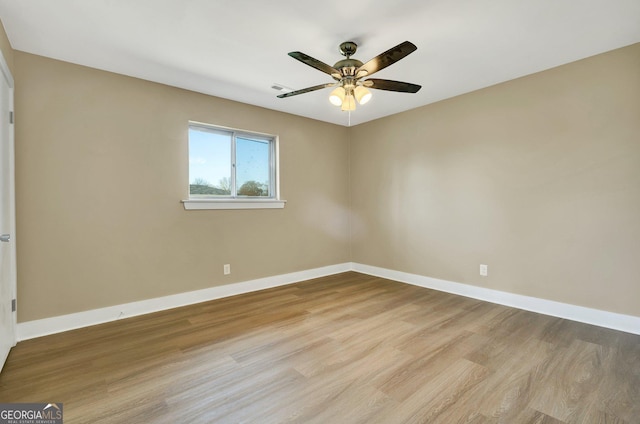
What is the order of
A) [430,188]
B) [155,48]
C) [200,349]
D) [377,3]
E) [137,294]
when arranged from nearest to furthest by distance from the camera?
1. [377,3]
2. [200,349]
3. [155,48]
4. [137,294]
5. [430,188]

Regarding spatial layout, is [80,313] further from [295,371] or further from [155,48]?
[155,48]

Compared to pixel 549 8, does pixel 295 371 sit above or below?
below

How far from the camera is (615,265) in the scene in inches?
101

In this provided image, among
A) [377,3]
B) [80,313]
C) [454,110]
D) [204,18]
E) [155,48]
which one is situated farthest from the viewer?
[454,110]

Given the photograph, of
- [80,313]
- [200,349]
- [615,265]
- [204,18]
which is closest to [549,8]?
[615,265]

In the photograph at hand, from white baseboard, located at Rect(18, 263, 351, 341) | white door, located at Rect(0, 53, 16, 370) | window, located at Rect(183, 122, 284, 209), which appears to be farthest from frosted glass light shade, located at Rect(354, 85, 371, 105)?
white baseboard, located at Rect(18, 263, 351, 341)

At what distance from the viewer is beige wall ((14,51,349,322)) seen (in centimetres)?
250

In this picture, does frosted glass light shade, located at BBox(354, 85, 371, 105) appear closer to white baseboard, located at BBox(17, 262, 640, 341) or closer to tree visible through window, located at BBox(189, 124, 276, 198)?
tree visible through window, located at BBox(189, 124, 276, 198)

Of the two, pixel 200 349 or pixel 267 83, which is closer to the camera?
pixel 200 349

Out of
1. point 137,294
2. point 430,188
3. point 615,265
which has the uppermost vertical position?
point 430,188

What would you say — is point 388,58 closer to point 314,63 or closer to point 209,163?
point 314,63

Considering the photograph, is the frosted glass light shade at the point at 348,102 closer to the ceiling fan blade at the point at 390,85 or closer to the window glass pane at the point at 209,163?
the ceiling fan blade at the point at 390,85

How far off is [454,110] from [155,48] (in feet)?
10.8

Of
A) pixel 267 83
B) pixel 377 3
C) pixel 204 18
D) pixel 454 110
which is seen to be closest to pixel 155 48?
pixel 204 18
